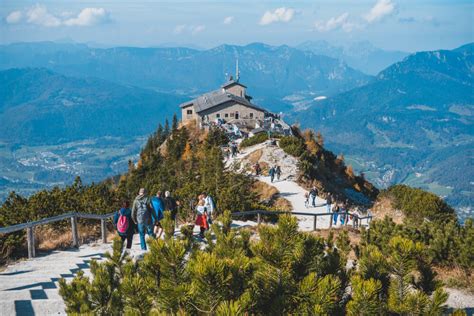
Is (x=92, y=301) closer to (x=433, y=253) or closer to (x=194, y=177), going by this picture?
(x=433, y=253)

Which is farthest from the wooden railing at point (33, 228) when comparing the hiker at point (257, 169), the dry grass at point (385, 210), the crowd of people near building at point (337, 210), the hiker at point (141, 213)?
the hiker at point (257, 169)

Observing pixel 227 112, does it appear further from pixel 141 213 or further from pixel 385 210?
pixel 141 213

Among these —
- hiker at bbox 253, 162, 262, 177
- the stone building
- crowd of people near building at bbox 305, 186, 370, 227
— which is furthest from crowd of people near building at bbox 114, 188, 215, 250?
the stone building

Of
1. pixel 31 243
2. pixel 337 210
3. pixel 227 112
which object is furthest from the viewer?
pixel 227 112

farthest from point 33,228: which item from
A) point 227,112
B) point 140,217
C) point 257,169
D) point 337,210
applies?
point 227,112

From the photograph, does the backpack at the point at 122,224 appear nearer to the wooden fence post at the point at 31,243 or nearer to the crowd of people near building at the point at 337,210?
the wooden fence post at the point at 31,243

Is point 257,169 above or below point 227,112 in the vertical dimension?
above

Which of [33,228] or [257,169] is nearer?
[33,228]

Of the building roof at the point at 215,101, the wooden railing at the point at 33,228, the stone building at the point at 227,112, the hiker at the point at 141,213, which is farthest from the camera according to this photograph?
the building roof at the point at 215,101

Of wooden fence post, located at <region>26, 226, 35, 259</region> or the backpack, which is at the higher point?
the backpack

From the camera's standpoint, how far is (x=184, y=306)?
14.6 ft

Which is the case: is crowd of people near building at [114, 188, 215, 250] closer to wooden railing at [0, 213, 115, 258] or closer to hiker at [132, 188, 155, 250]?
hiker at [132, 188, 155, 250]

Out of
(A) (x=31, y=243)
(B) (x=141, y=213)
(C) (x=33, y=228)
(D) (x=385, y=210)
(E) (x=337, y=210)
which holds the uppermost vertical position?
(B) (x=141, y=213)

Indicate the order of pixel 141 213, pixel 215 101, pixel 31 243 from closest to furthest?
1. pixel 31 243
2. pixel 141 213
3. pixel 215 101
